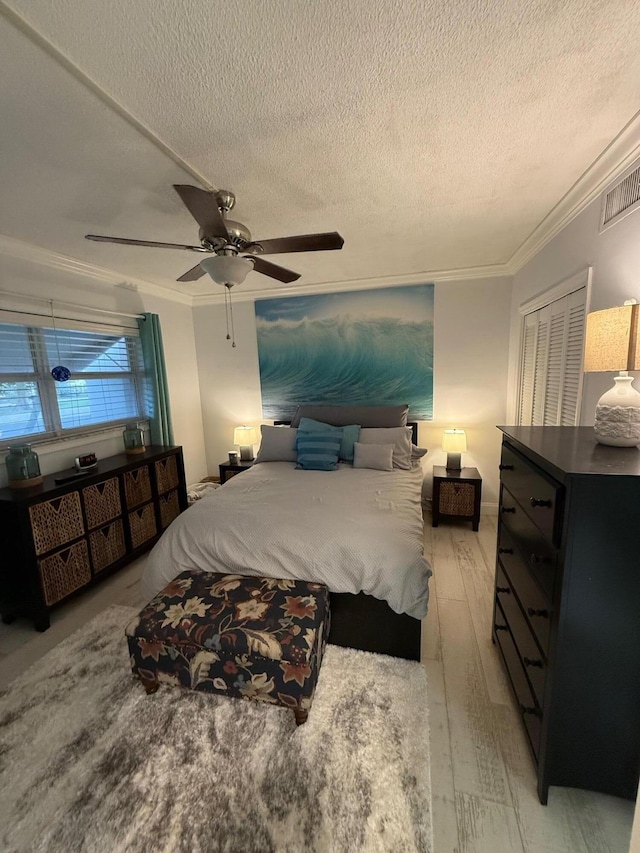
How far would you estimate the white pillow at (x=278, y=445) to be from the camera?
10.9 feet

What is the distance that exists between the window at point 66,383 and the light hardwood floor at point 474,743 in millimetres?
1356

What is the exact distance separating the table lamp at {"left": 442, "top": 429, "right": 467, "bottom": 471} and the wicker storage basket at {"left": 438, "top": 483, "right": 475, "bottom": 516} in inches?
9.9

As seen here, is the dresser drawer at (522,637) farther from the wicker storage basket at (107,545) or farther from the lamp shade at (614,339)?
the wicker storage basket at (107,545)

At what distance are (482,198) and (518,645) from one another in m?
2.35

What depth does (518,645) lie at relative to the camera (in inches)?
58.7

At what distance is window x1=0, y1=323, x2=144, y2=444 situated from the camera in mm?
2438

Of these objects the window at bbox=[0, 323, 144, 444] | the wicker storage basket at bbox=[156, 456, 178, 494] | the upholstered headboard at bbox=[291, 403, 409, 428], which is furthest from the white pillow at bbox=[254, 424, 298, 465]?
the window at bbox=[0, 323, 144, 444]

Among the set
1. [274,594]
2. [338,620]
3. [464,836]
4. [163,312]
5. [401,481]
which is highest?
[163,312]

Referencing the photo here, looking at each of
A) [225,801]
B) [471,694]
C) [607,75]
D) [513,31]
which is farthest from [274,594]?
[607,75]

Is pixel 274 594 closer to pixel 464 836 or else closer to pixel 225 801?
pixel 225 801

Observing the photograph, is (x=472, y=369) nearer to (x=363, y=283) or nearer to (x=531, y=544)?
(x=363, y=283)

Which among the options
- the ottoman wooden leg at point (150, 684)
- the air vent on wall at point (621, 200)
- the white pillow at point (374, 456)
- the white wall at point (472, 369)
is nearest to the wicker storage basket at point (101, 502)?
the ottoman wooden leg at point (150, 684)

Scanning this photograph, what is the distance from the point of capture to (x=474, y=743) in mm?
1431

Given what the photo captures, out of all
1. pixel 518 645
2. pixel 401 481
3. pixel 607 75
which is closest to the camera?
pixel 607 75
